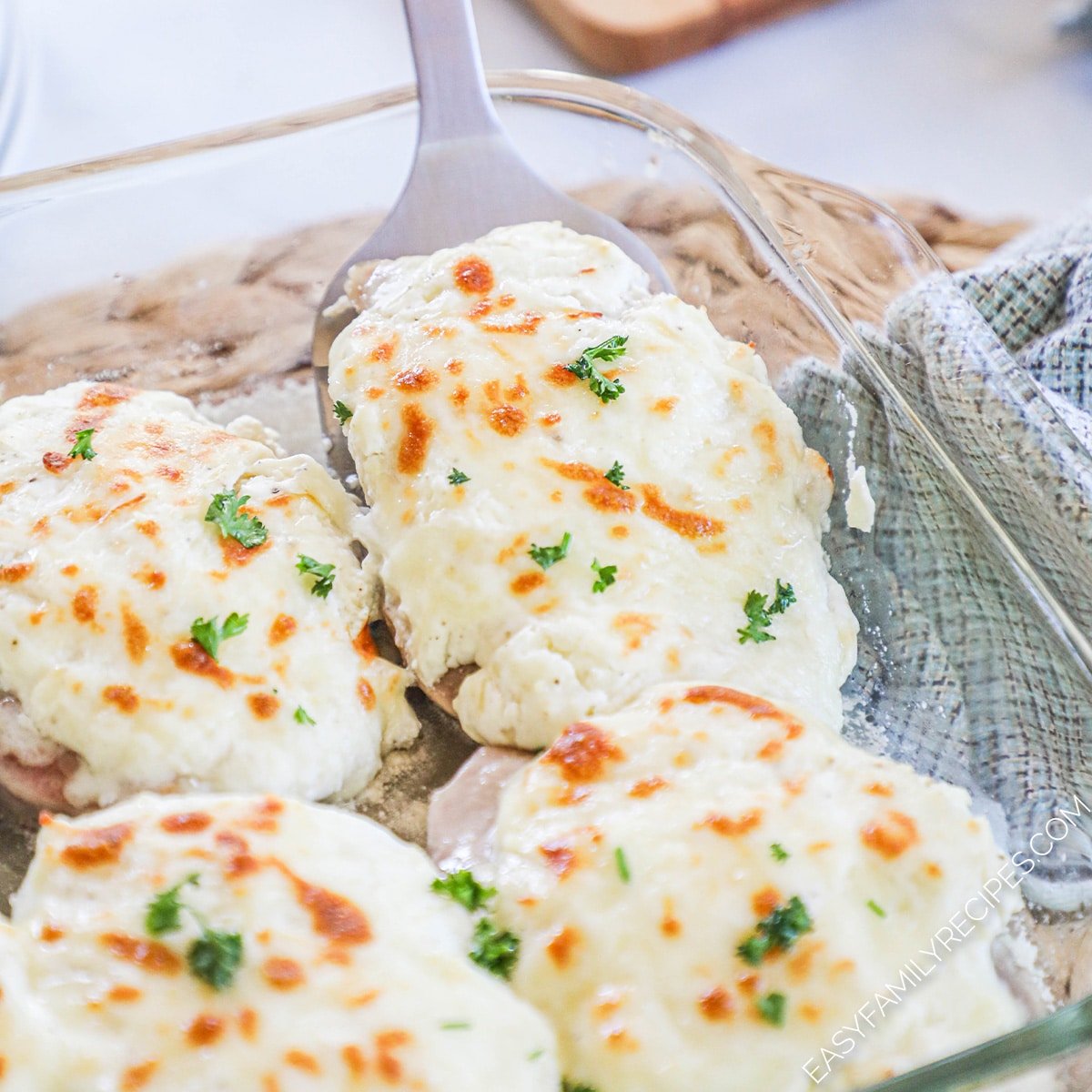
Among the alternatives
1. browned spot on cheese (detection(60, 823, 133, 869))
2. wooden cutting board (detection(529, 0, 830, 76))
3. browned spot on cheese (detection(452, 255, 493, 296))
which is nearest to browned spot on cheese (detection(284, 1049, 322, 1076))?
browned spot on cheese (detection(60, 823, 133, 869))

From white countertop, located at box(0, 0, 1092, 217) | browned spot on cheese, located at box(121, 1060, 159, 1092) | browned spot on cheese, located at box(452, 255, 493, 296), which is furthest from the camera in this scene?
white countertop, located at box(0, 0, 1092, 217)

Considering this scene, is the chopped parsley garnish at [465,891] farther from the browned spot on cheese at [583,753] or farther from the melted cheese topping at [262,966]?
the browned spot on cheese at [583,753]

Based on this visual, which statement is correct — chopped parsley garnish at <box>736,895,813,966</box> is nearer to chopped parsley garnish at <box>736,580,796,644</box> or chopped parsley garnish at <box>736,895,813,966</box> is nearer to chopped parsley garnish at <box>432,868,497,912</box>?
chopped parsley garnish at <box>432,868,497,912</box>

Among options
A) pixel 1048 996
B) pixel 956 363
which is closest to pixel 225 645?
pixel 1048 996

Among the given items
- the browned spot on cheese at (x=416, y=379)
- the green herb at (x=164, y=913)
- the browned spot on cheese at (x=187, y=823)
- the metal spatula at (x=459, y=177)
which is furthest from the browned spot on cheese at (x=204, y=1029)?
the metal spatula at (x=459, y=177)

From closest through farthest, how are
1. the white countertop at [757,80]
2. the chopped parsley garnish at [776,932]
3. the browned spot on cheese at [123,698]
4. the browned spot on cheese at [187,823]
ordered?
the chopped parsley garnish at [776,932] → the browned spot on cheese at [187,823] → the browned spot on cheese at [123,698] → the white countertop at [757,80]
